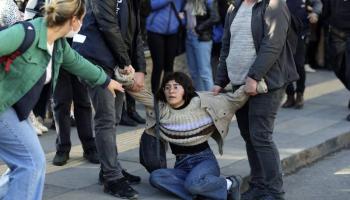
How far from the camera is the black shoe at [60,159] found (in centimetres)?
627

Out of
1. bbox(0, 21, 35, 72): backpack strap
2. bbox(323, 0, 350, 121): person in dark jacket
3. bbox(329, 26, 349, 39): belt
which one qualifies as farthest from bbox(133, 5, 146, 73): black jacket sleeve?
bbox(329, 26, 349, 39): belt

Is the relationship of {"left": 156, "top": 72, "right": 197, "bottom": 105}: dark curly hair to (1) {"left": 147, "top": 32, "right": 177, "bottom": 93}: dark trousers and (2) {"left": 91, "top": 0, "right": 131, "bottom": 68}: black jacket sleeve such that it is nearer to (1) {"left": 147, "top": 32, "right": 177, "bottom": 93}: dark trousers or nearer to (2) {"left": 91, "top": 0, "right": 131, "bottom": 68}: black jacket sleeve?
(2) {"left": 91, "top": 0, "right": 131, "bottom": 68}: black jacket sleeve

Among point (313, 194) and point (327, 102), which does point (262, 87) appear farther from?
point (327, 102)

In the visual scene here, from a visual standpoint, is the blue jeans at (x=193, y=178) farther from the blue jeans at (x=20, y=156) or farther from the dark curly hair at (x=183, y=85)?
the blue jeans at (x=20, y=156)

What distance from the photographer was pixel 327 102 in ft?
31.9

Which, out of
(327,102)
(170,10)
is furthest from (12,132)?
(327,102)

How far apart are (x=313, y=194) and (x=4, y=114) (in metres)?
2.96

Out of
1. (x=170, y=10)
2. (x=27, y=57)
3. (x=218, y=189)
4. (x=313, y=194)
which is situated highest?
(x=27, y=57)

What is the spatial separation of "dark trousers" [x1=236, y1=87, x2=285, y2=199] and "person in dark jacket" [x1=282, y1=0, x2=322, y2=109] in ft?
11.0

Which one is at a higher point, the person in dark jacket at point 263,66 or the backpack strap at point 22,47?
the backpack strap at point 22,47

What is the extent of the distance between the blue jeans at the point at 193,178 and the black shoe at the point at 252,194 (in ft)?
1.08

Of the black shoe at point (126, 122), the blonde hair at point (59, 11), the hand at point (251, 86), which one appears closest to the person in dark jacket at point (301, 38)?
the black shoe at point (126, 122)

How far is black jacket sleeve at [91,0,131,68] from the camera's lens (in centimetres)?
523

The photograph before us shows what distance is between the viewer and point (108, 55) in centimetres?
538
